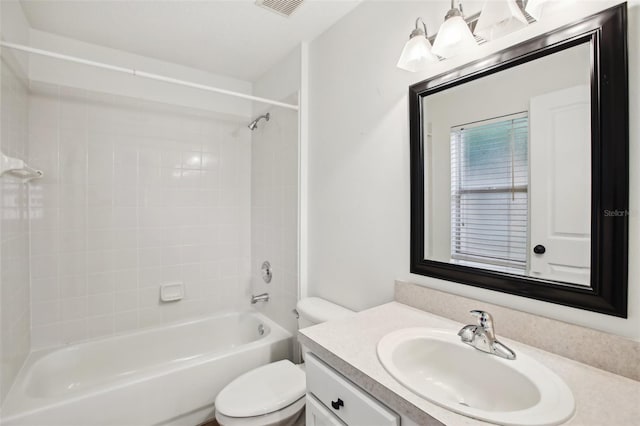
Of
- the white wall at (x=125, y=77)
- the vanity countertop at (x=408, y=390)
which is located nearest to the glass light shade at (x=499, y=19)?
the vanity countertop at (x=408, y=390)

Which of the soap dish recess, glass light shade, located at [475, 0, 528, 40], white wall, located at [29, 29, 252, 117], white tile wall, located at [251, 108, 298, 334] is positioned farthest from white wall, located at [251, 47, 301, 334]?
glass light shade, located at [475, 0, 528, 40]

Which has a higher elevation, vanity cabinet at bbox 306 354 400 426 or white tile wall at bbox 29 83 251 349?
white tile wall at bbox 29 83 251 349

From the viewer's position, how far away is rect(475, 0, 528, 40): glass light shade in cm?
94

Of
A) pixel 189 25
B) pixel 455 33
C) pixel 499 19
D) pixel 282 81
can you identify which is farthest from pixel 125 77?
pixel 499 19

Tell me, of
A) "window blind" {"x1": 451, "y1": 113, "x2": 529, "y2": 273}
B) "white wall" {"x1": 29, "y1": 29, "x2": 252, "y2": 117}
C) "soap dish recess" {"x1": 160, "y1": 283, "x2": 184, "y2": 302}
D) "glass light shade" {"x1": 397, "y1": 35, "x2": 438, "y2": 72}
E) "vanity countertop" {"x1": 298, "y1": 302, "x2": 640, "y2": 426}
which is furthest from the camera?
"soap dish recess" {"x1": 160, "y1": 283, "x2": 184, "y2": 302}

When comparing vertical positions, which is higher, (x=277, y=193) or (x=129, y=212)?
(x=277, y=193)

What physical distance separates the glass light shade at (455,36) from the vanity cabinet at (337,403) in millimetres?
1168

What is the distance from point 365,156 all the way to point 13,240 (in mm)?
1866

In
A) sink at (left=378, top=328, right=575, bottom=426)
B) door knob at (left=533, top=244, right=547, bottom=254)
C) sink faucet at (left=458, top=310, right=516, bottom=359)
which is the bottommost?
sink at (left=378, top=328, right=575, bottom=426)

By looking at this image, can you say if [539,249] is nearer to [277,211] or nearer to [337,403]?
[337,403]

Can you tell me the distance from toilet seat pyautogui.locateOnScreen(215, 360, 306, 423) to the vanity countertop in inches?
23.2

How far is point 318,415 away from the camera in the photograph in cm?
100

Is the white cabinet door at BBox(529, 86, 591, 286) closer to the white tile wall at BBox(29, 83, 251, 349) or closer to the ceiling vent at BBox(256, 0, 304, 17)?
the ceiling vent at BBox(256, 0, 304, 17)

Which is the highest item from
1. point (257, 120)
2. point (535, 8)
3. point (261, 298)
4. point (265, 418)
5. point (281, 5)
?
point (281, 5)
